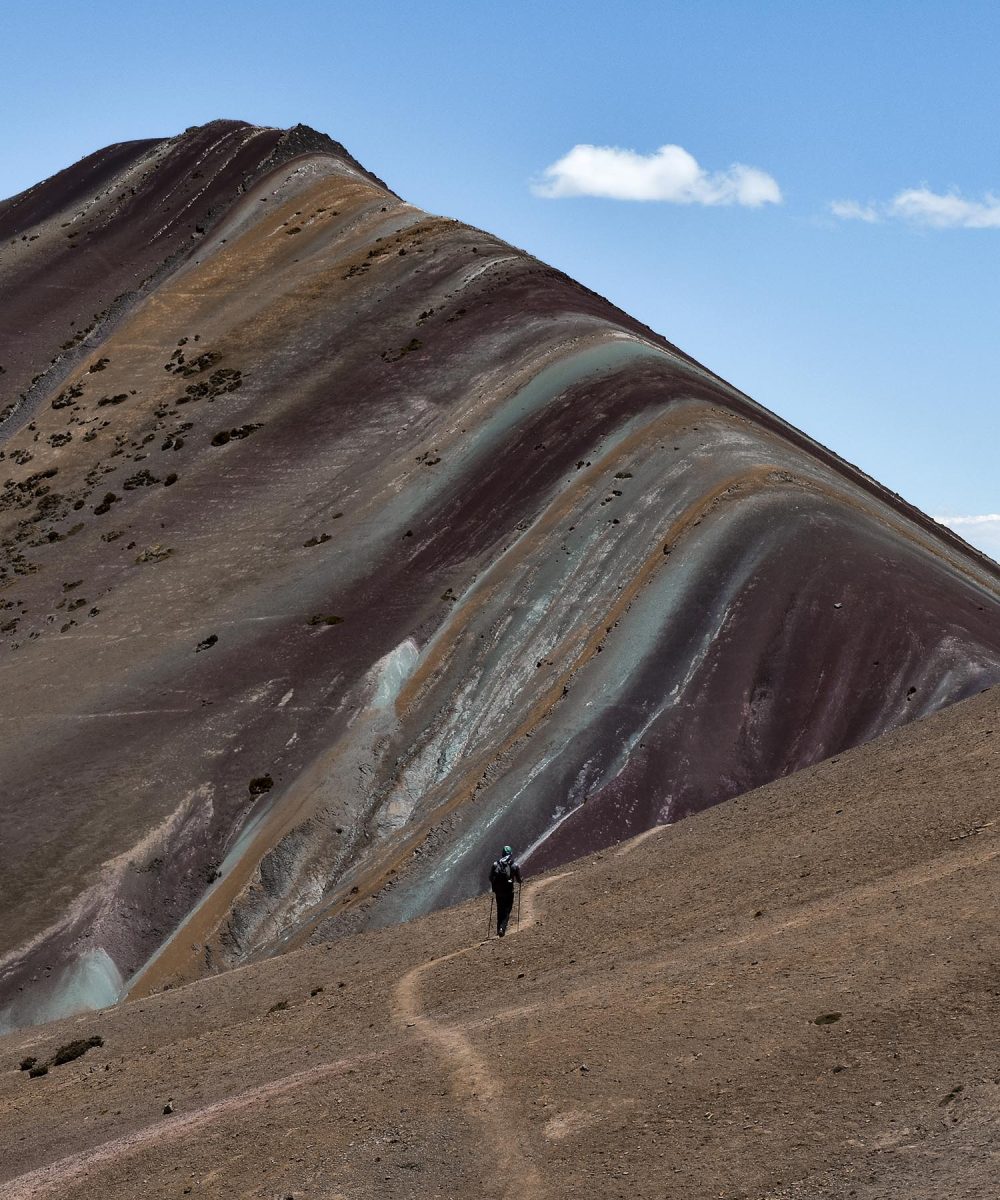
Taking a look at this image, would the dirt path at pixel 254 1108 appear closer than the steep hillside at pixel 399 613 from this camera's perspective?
Yes

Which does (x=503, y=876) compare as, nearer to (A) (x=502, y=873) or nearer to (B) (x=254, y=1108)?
(A) (x=502, y=873)

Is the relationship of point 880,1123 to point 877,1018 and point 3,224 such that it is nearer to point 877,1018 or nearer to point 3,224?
point 877,1018

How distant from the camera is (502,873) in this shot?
2603cm

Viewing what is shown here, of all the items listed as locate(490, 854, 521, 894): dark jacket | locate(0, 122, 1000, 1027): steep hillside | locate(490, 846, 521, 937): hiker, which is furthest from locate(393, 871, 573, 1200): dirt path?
locate(0, 122, 1000, 1027): steep hillside

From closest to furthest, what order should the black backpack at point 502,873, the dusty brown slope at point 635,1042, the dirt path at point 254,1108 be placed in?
the dusty brown slope at point 635,1042
the dirt path at point 254,1108
the black backpack at point 502,873

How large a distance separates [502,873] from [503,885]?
217 millimetres

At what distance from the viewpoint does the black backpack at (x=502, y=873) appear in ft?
85.4

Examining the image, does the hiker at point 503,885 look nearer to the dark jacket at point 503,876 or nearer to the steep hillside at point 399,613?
the dark jacket at point 503,876

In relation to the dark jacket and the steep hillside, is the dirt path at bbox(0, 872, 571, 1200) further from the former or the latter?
the steep hillside

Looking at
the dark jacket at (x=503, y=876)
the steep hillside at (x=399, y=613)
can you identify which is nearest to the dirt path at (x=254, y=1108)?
the dark jacket at (x=503, y=876)

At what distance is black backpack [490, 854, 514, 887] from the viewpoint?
26.0 m

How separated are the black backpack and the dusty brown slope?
1.05 m

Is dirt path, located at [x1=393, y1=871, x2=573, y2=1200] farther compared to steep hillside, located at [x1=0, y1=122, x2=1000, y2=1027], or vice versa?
steep hillside, located at [x1=0, y1=122, x2=1000, y2=1027]

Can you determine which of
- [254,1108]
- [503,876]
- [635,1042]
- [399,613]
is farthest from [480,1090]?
[399,613]
